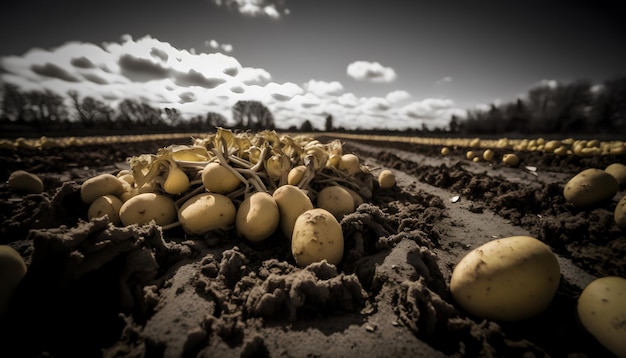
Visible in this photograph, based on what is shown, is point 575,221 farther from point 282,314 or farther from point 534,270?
point 282,314

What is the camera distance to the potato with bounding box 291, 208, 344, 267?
2170 mm

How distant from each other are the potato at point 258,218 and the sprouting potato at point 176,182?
0.98m

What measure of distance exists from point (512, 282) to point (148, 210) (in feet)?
11.6

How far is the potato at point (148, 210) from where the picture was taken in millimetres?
2719

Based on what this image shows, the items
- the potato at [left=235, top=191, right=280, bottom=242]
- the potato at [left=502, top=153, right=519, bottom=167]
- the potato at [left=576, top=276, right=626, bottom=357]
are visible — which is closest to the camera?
the potato at [left=576, top=276, right=626, bottom=357]

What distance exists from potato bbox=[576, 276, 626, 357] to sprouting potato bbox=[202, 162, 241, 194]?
3381 millimetres

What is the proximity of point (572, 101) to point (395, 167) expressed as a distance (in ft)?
188

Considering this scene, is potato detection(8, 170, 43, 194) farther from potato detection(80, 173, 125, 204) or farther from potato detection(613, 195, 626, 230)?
potato detection(613, 195, 626, 230)

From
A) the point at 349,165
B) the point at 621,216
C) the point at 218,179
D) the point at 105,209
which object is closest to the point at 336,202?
the point at 349,165

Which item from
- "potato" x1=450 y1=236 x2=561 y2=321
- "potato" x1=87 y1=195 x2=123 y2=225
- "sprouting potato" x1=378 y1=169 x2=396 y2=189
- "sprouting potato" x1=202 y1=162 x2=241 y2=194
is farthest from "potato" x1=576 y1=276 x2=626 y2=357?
"potato" x1=87 y1=195 x2=123 y2=225

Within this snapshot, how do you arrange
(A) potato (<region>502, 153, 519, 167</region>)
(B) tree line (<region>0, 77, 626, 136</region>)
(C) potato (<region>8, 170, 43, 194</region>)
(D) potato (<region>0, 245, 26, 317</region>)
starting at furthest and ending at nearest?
(B) tree line (<region>0, 77, 626, 136</region>)
(A) potato (<region>502, 153, 519, 167</region>)
(C) potato (<region>8, 170, 43, 194</region>)
(D) potato (<region>0, 245, 26, 317</region>)

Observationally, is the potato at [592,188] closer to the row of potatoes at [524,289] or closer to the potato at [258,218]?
the row of potatoes at [524,289]

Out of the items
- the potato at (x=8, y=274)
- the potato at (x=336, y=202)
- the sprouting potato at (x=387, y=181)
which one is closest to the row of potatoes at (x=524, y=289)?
the potato at (x=336, y=202)

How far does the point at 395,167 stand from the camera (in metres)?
9.45
